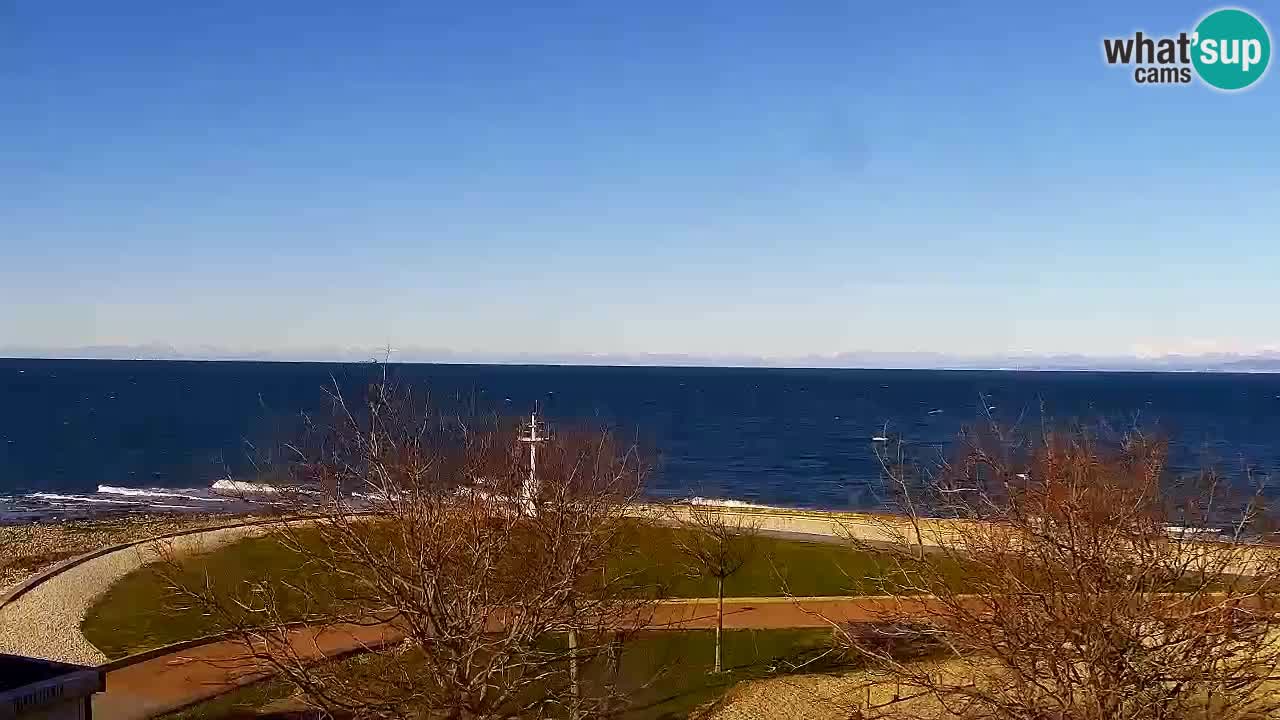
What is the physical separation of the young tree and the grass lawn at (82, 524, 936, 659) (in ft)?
1.32

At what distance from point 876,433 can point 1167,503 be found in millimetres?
90683

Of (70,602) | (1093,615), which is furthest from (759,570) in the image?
(1093,615)

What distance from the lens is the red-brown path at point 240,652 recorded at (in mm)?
16953

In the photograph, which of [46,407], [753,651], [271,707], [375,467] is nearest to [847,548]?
[753,651]

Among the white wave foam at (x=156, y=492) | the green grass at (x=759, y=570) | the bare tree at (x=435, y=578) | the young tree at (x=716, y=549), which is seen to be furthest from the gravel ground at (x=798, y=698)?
the white wave foam at (x=156, y=492)

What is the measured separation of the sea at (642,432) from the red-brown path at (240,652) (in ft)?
12.7

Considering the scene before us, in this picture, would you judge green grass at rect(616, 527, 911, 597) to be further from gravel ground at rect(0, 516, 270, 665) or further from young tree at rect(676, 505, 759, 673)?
gravel ground at rect(0, 516, 270, 665)

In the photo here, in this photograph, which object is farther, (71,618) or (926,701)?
(71,618)

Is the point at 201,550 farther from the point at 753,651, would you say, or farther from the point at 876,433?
the point at 876,433

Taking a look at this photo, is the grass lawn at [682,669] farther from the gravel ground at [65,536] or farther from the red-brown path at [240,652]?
the gravel ground at [65,536]

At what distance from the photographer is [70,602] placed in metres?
24.5

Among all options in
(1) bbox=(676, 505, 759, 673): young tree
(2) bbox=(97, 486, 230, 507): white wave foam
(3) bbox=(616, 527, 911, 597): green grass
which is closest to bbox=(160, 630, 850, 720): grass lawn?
(1) bbox=(676, 505, 759, 673): young tree

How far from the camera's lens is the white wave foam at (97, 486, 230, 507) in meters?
57.6

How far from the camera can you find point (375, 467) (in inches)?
399
